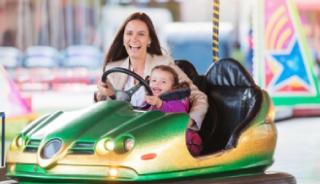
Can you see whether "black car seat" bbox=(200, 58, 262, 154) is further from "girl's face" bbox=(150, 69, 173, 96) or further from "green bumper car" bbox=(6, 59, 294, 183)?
"girl's face" bbox=(150, 69, 173, 96)

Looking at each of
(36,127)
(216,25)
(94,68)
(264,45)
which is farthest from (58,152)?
(264,45)

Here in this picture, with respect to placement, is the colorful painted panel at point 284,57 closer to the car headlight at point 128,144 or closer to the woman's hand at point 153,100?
the woman's hand at point 153,100

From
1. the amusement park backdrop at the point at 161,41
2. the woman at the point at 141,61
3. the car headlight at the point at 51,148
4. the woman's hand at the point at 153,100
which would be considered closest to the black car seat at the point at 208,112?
the woman at the point at 141,61

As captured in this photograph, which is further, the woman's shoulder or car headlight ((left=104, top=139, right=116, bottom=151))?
the woman's shoulder

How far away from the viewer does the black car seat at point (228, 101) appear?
3.16 metres

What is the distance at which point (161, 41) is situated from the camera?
7.14 meters

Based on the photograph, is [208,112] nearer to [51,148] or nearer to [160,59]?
[160,59]

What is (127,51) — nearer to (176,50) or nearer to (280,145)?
(280,145)

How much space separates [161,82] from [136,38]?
0.24 m

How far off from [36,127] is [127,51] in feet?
1.67

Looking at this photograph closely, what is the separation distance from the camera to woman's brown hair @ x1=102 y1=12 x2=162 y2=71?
10.4 feet

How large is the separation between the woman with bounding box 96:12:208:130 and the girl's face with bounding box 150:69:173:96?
0.08m

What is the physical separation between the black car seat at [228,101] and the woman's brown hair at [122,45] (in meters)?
0.28

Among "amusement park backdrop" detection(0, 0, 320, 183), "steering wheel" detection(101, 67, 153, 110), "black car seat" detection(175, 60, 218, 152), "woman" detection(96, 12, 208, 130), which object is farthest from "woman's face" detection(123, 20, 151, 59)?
"amusement park backdrop" detection(0, 0, 320, 183)
